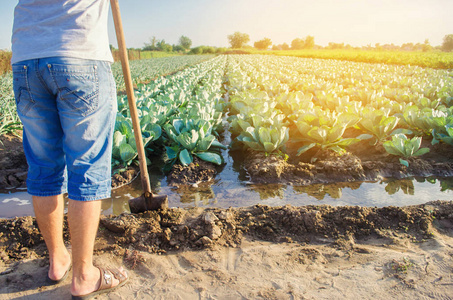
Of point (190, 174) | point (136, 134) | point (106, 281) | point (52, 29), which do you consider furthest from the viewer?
point (190, 174)

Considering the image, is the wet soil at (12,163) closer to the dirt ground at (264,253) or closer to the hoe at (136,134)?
the dirt ground at (264,253)

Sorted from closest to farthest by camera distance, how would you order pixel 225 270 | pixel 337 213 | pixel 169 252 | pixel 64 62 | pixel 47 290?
1. pixel 64 62
2. pixel 47 290
3. pixel 225 270
4. pixel 169 252
5. pixel 337 213

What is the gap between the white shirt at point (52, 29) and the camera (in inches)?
50.3

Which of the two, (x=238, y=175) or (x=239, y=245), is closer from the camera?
(x=239, y=245)

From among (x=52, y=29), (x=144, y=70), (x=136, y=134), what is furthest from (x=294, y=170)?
(x=144, y=70)

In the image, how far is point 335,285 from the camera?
62.9 inches

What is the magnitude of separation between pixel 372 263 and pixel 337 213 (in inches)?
19.2

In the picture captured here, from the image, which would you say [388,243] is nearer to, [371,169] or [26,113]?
[371,169]

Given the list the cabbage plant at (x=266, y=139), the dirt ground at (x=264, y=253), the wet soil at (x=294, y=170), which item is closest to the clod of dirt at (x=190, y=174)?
the wet soil at (x=294, y=170)

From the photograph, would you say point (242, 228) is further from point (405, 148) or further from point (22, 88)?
point (405, 148)

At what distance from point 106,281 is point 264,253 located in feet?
3.01

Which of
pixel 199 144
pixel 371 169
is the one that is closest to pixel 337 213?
pixel 371 169

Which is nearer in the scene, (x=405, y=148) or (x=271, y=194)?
(x=271, y=194)

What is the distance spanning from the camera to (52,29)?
1.29 meters
